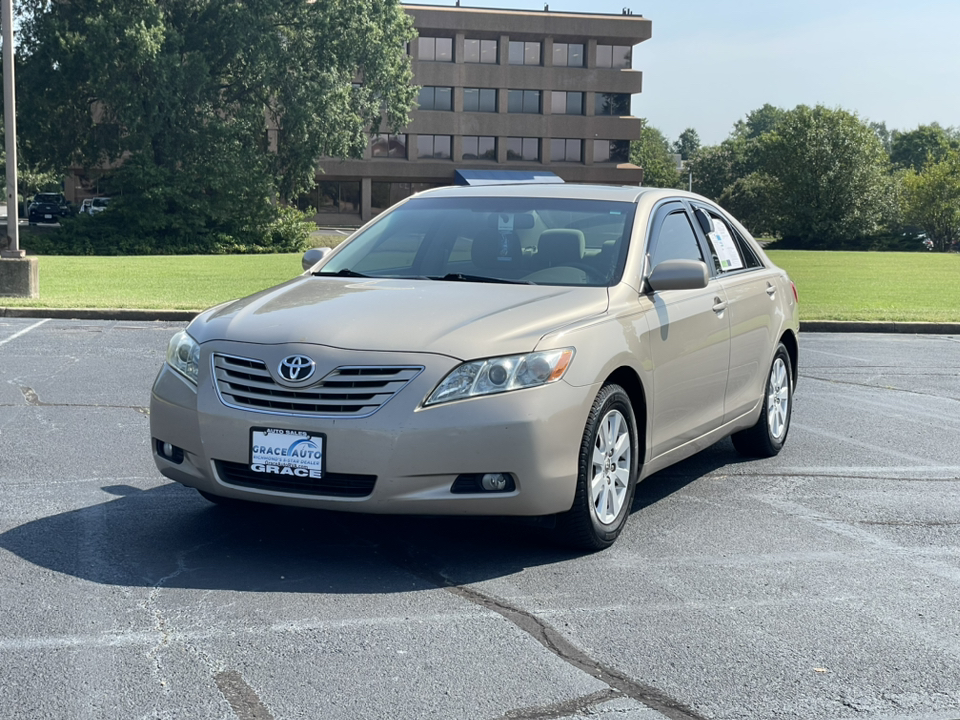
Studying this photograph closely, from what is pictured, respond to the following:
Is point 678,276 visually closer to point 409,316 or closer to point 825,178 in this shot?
point 409,316

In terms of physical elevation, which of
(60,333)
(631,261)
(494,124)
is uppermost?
(494,124)

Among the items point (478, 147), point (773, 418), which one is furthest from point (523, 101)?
point (773, 418)

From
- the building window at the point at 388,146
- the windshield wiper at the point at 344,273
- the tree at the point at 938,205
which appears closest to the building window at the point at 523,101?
the building window at the point at 388,146

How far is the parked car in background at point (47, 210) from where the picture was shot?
64.9 m

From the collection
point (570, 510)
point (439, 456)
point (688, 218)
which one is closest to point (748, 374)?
point (688, 218)

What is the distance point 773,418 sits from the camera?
7.80 metres

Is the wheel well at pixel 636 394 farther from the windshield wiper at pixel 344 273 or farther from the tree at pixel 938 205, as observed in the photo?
the tree at pixel 938 205

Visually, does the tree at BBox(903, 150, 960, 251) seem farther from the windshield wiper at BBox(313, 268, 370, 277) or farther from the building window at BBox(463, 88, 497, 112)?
the windshield wiper at BBox(313, 268, 370, 277)

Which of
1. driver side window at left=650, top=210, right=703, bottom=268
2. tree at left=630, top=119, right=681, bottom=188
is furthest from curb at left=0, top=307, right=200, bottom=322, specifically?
tree at left=630, top=119, right=681, bottom=188

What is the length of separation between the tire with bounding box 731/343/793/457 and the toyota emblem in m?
3.51

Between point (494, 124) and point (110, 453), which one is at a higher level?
point (494, 124)

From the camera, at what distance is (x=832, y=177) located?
76188 millimetres

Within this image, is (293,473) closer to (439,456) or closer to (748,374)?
(439,456)

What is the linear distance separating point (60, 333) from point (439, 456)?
10536 millimetres
